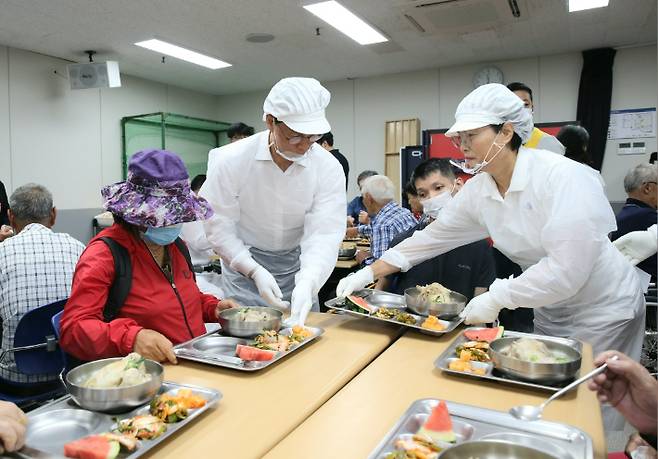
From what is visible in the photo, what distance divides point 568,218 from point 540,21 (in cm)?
439

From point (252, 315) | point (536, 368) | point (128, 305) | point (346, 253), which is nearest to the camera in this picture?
point (536, 368)

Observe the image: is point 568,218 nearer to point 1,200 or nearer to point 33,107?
point 1,200

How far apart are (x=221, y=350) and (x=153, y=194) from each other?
A: 1.93 ft

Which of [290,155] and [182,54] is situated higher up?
[182,54]

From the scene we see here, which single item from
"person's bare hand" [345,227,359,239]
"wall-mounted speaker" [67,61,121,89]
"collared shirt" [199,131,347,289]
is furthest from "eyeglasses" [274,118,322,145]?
"wall-mounted speaker" [67,61,121,89]

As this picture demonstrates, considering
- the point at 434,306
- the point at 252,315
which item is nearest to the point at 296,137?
the point at 252,315

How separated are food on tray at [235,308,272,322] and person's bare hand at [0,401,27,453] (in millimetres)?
809

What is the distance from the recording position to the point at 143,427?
42.7 inches

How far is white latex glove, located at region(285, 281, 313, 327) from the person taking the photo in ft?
6.67

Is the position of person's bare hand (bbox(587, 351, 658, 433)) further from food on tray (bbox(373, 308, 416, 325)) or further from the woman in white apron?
food on tray (bbox(373, 308, 416, 325))

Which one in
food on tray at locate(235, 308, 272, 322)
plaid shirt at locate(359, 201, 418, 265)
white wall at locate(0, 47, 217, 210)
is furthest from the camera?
white wall at locate(0, 47, 217, 210)

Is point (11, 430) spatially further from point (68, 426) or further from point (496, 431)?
point (496, 431)

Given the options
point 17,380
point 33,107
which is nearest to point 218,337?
point 17,380

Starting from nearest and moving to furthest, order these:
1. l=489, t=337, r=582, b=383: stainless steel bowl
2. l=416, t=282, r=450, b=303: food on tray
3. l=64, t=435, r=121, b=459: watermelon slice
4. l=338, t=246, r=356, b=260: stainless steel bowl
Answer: l=64, t=435, r=121, b=459: watermelon slice, l=489, t=337, r=582, b=383: stainless steel bowl, l=416, t=282, r=450, b=303: food on tray, l=338, t=246, r=356, b=260: stainless steel bowl
